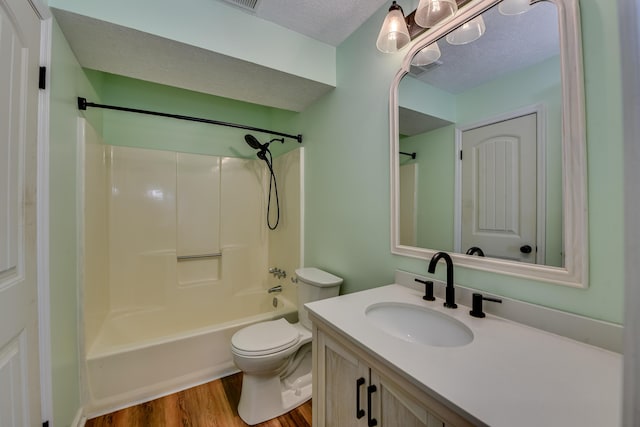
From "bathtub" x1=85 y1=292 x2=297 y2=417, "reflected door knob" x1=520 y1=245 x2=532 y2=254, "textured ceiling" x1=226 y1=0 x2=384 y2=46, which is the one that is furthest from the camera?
"bathtub" x1=85 y1=292 x2=297 y2=417

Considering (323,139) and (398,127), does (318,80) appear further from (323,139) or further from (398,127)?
(398,127)

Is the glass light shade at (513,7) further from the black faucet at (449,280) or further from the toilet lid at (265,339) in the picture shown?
the toilet lid at (265,339)

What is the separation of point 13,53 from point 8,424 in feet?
4.01

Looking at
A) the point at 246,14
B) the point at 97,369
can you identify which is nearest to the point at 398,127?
the point at 246,14

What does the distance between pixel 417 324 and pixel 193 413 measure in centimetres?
148

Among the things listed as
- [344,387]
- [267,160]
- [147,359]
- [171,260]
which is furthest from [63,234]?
[267,160]

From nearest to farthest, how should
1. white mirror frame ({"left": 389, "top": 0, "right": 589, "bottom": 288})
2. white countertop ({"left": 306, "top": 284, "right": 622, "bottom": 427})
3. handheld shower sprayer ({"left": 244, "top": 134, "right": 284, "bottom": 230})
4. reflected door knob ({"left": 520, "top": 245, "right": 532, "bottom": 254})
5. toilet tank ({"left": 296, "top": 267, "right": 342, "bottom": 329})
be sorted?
white countertop ({"left": 306, "top": 284, "right": 622, "bottom": 427}) → white mirror frame ({"left": 389, "top": 0, "right": 589, "bottom": 288}) → reflected door knob ({"left": 520, "top": 245, "right": 532, "bottom": 254}) → toilet tank ({"left": 296, "top": 267, "right": 342, "bottom": 329}) → handheld shower sprayer ({"left": 244, "top": 134, "right": 284, "bottom": 230})

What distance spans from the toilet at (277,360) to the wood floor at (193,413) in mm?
58

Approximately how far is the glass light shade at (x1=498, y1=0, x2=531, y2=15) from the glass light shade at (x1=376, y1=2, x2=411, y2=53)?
363 mm

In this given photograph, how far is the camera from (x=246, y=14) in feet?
4.96

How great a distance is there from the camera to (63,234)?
128 cm

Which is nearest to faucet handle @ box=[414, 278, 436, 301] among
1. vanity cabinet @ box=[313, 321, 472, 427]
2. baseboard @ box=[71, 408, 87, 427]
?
vanity cabinet @ box=[313, 321, 472, 427]

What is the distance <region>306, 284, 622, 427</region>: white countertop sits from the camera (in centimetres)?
51

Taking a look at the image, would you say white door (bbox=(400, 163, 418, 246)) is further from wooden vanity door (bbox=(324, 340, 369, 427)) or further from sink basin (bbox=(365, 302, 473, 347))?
wooden vanity door (bbox=(324, 340, 369, 427))
